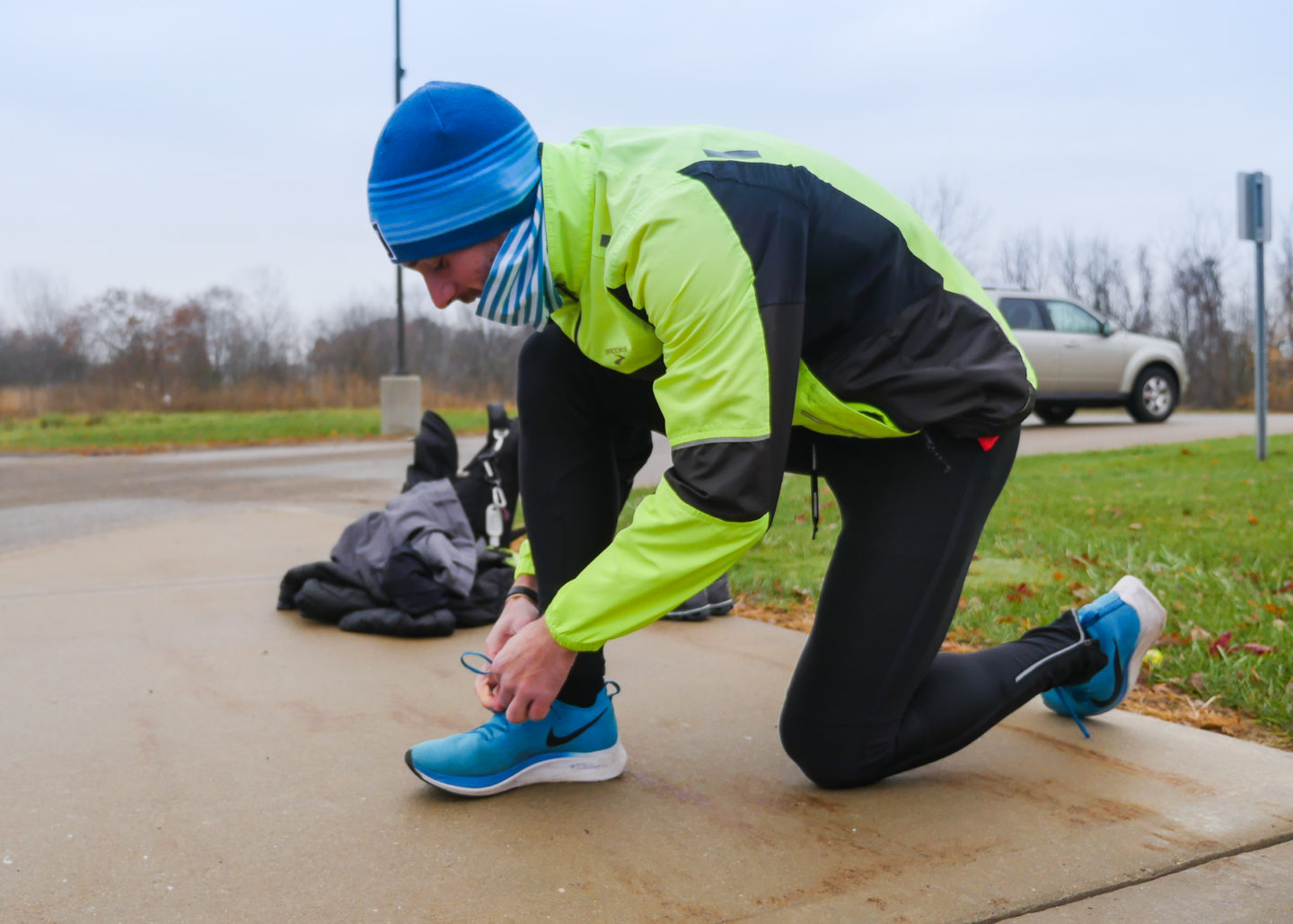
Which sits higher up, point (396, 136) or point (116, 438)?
point (396, 136)

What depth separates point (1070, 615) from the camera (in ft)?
8.09

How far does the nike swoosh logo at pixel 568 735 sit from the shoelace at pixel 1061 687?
0.87 m

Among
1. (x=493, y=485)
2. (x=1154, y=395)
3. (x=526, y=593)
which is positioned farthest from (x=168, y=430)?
(x=526, y=593)

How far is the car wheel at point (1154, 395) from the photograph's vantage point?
1507 cm

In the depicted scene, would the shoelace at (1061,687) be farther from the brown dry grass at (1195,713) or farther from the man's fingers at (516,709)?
the man's fingers at (516,709)

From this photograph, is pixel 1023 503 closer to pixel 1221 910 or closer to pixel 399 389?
pixel 1221 910

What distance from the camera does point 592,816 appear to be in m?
2.08

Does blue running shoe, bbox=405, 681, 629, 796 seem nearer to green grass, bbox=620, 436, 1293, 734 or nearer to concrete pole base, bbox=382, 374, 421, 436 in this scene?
green grass, bbox=620, 436, 1293, 734

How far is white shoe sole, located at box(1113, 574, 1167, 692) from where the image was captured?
2.45 meters

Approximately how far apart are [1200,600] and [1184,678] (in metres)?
0.84

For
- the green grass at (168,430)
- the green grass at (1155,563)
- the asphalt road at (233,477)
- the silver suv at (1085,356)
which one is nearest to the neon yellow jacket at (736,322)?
the green grass at (1155,563)

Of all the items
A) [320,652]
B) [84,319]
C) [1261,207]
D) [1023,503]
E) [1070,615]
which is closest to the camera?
[1070,615]

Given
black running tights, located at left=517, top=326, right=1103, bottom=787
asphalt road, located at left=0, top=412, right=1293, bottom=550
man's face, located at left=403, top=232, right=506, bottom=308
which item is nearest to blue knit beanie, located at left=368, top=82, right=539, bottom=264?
man's face, located at left=403, top=232, right=506, bottom=308

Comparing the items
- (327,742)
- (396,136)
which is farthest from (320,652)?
(396,136)
